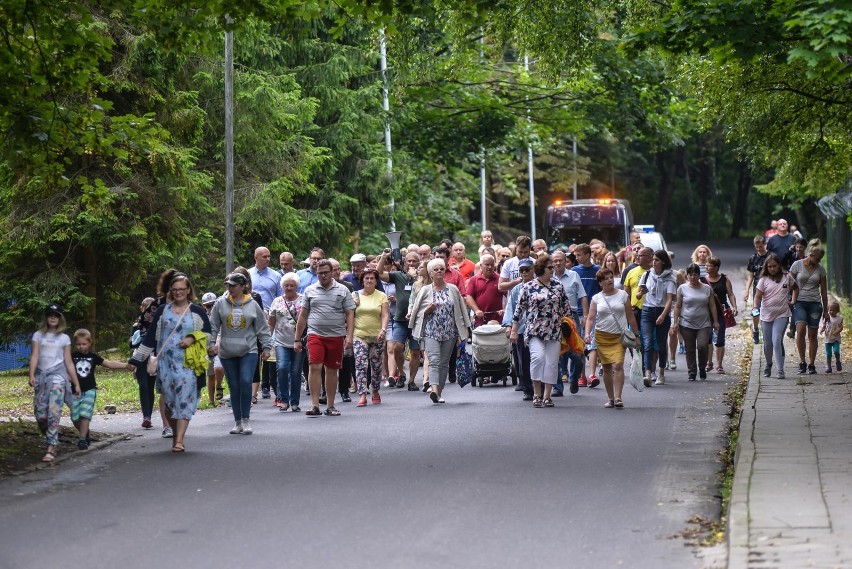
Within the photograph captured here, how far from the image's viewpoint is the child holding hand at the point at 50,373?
12.6 meters

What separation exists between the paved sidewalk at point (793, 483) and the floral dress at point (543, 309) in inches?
90.1

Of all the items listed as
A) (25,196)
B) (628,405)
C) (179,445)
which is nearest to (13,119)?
(179,445)

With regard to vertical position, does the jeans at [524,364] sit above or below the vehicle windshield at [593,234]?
below

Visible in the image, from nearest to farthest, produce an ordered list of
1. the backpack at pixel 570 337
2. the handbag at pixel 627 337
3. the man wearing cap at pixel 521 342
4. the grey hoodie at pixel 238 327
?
the grey hoodie at pixel 238 327 → the handbag at pixel 627 337 → the backpack at pixel 570 337 → the man wearing cap at pixel 521 342

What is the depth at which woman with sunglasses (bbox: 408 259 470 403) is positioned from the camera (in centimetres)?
1681

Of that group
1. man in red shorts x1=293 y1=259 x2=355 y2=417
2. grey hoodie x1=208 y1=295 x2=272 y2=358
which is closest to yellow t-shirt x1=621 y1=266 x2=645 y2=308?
man in red shorts x1=293 y1=259 x2=355 y2=417

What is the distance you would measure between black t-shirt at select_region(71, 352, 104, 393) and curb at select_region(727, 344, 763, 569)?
6.21 meters

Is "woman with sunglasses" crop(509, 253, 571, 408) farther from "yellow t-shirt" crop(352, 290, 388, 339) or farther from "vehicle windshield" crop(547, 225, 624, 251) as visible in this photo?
"vehicle windshield" crop(547, 225, 624, 251)

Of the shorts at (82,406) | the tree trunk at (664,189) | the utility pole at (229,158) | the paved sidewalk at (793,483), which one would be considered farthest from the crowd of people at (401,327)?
the tree trunk at (664,189)

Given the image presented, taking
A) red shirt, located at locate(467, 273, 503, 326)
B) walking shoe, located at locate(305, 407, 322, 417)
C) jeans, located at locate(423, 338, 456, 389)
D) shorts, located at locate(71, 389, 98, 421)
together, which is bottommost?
walking shoe, located at locate(305, 407, 322, 417)

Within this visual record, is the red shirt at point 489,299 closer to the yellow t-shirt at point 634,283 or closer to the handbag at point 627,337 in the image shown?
the yellow t-shirt at point 634,283

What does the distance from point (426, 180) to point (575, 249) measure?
29004mm

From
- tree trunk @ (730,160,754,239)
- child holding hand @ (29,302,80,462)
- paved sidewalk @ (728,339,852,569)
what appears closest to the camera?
paved sidewalk @ (728,339,852,569)

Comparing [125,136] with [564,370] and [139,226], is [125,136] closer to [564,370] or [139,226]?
[564,370]
